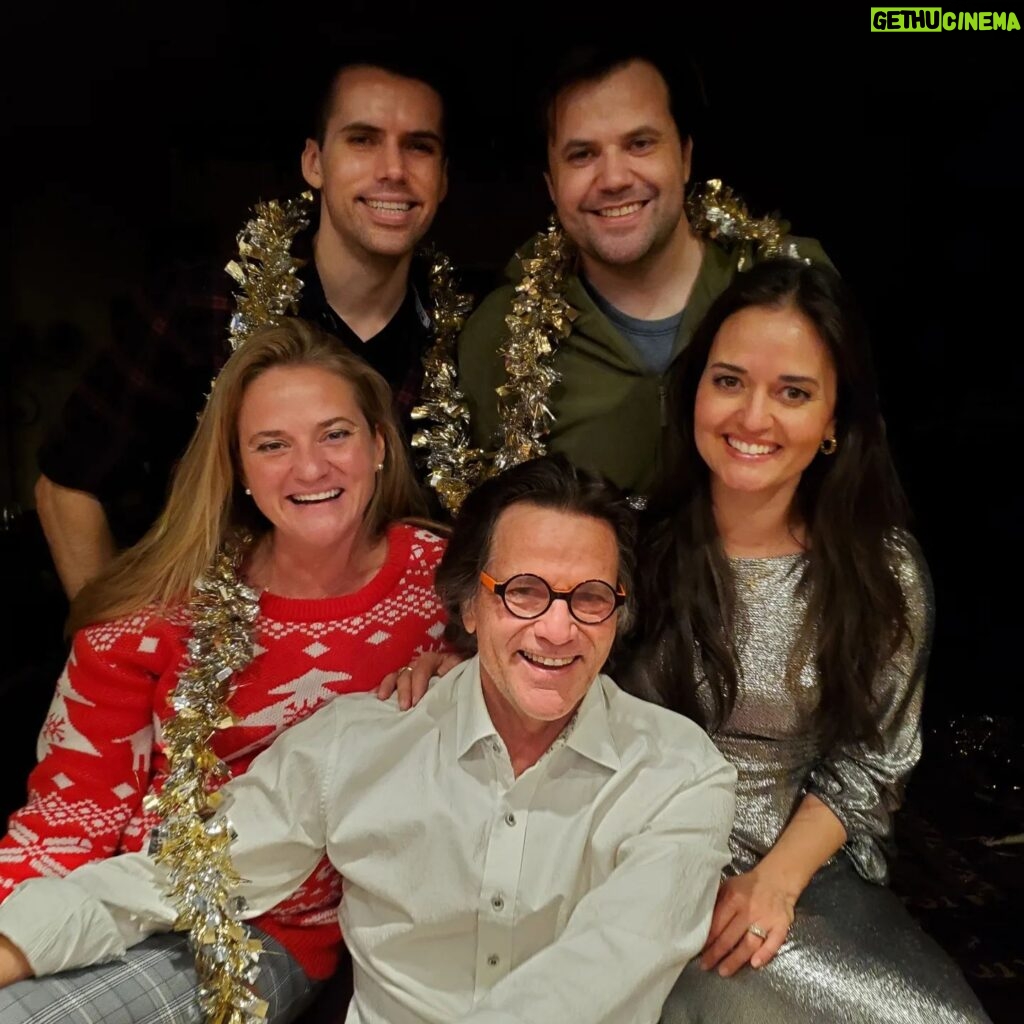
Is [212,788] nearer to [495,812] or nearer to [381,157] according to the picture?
[495,812]

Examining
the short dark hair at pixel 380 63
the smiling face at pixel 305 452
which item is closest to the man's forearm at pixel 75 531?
the smiling face at pixel 305 452

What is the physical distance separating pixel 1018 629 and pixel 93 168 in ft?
8.89

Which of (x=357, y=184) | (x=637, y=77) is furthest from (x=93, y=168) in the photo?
(x=637, y=77)

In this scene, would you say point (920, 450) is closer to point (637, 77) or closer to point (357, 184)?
point (637, 77)

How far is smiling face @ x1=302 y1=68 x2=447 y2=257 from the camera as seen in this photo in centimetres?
215

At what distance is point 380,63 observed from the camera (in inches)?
84.8

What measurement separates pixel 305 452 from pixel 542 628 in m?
0.57

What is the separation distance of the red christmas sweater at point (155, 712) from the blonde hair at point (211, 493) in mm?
66

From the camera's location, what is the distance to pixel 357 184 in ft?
7.10

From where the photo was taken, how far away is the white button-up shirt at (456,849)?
4.68 feet

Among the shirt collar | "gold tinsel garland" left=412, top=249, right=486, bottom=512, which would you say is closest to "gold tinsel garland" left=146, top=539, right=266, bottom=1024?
the shirt collar

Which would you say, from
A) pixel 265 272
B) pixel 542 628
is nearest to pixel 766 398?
pixel 542 628

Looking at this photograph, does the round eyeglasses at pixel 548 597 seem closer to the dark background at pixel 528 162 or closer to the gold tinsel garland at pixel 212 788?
the gold tinsel garland at pixel 212 788

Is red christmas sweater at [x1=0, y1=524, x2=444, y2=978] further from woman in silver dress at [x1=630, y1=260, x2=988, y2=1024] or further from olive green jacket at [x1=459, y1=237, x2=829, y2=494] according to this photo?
olive green jacket at [x1=459, y1=237, x2=829, y2=494]
